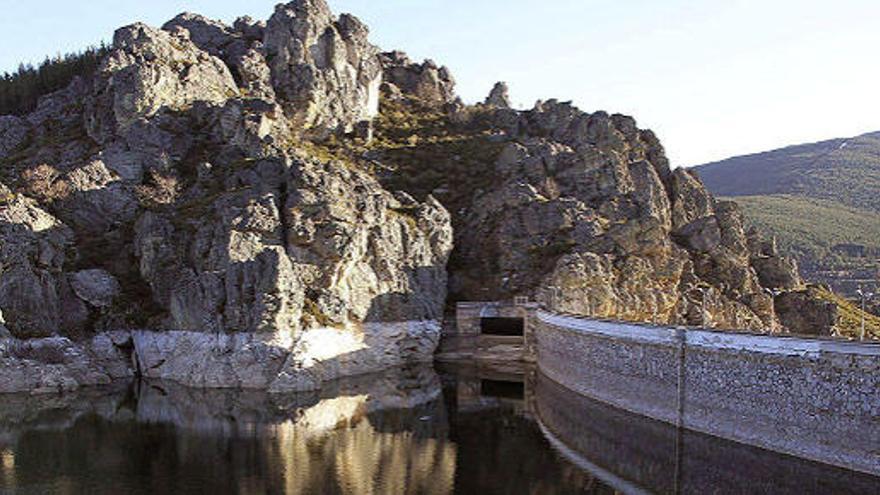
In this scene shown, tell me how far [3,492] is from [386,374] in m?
41.3

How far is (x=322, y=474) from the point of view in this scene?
4288cm

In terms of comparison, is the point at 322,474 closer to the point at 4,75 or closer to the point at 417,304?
the point at 417,304

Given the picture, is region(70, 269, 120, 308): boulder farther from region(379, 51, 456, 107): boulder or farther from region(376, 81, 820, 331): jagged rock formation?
region(379, 51, 456, 107): boulder

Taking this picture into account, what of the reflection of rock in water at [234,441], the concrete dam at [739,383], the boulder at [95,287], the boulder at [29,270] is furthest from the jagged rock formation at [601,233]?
the boulder at [29,270]

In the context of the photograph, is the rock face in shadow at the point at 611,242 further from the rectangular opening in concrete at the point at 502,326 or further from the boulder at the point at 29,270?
the boulder at the point at 29,270

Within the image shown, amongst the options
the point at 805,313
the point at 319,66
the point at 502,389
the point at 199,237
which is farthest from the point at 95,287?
the point at 805,313

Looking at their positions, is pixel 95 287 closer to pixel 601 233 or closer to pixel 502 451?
pixel 502 451

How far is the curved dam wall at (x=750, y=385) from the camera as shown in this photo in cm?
4038

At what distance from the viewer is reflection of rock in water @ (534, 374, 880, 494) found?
3953cm

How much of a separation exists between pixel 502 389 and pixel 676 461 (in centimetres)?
2862

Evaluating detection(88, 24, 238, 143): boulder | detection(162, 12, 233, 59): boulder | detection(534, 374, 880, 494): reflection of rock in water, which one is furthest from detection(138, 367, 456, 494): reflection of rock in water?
detection(162, 12, 233, 59): boulder

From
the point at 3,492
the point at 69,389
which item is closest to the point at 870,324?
the point at 69,389

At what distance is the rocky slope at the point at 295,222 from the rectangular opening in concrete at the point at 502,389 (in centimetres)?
1137

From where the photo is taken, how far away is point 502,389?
7275 centimetres
